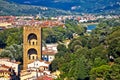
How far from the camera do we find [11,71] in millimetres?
32500

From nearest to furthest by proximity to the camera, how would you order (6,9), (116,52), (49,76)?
(116,52), (49,76), (6,9)

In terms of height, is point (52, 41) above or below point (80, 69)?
above

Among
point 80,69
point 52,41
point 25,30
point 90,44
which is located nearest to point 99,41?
point 90,44

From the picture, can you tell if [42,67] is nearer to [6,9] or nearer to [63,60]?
[63,60]

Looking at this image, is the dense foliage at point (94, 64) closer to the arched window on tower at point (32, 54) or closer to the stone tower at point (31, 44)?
the stone tower at point (31, 44)

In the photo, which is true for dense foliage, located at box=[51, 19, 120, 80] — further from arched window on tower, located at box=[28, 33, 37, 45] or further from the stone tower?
arched window on tower, located at box=[28, 33, 37, 45]

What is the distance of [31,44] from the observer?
127 ft

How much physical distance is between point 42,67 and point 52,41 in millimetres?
24146

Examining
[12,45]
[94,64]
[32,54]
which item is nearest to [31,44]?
[32,54]

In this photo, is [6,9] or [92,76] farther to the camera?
[6,9]

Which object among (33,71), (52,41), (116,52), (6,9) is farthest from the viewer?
(6,9)

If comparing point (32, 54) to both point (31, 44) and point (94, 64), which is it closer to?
point (31, 44)

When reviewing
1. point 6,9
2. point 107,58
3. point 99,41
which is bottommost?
point 107,58

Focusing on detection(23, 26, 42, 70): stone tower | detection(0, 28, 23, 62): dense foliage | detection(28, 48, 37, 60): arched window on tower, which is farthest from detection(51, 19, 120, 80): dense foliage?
detection(0, 28, 23, 62): dense foliage
